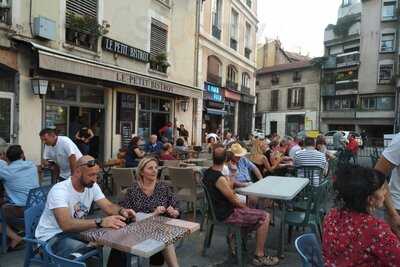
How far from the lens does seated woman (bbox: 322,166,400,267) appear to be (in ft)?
7.16

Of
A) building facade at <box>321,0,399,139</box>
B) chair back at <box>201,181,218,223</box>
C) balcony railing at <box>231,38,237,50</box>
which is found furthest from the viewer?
building facade at <box>321,0,399,139</box>

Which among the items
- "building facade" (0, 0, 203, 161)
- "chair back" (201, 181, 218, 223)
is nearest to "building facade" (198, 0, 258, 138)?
"building facade" (0, 0, 203, 161)

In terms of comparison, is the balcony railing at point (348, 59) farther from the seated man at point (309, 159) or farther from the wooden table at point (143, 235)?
the wooden table at point (143, 235)

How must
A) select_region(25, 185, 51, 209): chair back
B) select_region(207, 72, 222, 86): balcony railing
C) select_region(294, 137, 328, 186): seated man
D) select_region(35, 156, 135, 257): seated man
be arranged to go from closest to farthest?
select_region(35, 156, 135, 257): seated man, select_region(25, 185, 51, 209): chair back, select_region(294, 137, 328, 186): seated man, select_region(207, 72, 222, 86): balcony railing

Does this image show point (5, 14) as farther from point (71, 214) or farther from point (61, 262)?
point (61, 262)

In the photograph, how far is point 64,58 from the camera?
27.5ft

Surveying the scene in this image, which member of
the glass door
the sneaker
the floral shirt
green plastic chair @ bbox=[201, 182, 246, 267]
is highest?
the glass door

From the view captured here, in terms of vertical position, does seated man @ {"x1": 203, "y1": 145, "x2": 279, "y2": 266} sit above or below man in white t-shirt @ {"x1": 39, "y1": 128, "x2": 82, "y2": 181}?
below

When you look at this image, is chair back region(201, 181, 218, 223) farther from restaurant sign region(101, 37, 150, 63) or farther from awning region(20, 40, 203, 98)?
restaurant sign region(101, 37, 150, 63)

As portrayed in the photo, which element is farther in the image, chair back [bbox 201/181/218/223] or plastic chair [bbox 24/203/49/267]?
chair back [bbox 201/181/218/223]

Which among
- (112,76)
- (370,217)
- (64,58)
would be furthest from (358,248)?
(112,76)

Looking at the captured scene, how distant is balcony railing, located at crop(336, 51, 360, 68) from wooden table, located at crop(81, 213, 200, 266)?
37638 millimetres

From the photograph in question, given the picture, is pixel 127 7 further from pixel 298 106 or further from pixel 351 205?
pixel 298 106

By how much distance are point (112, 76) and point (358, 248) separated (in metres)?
8.63
